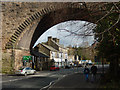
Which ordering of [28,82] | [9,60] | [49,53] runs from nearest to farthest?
[28,82] < [9,60] < [49,53]

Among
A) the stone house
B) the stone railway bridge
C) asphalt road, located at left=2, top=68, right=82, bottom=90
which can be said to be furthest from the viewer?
the stone house

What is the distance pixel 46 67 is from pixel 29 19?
90.6ft

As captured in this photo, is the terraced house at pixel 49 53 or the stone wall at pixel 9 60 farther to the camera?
the terraced house at pixel 49 53

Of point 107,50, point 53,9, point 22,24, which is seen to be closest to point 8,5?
point 22,24

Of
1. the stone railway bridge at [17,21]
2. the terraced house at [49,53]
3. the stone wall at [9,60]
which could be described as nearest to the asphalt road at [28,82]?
the stone wall at [9,60]

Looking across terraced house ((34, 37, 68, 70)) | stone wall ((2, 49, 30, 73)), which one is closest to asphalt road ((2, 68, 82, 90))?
stone wall ((2, 49, 30, 73))

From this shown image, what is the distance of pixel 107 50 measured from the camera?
12.2 meters

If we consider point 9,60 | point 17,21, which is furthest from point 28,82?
point 17,21

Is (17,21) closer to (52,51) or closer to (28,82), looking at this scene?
(28,82)

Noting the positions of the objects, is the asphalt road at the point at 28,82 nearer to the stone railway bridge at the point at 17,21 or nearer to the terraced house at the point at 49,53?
the stone railway bridge at the point at 17,21

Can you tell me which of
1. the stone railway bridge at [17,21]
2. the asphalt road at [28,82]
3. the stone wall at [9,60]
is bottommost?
the asphalt road at [28,82]

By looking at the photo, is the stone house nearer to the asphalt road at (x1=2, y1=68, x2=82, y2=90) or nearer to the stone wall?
the stone wall

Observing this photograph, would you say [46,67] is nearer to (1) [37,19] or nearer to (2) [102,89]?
(1) [37,19]

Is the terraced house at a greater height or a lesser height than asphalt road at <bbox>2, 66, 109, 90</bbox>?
greater
